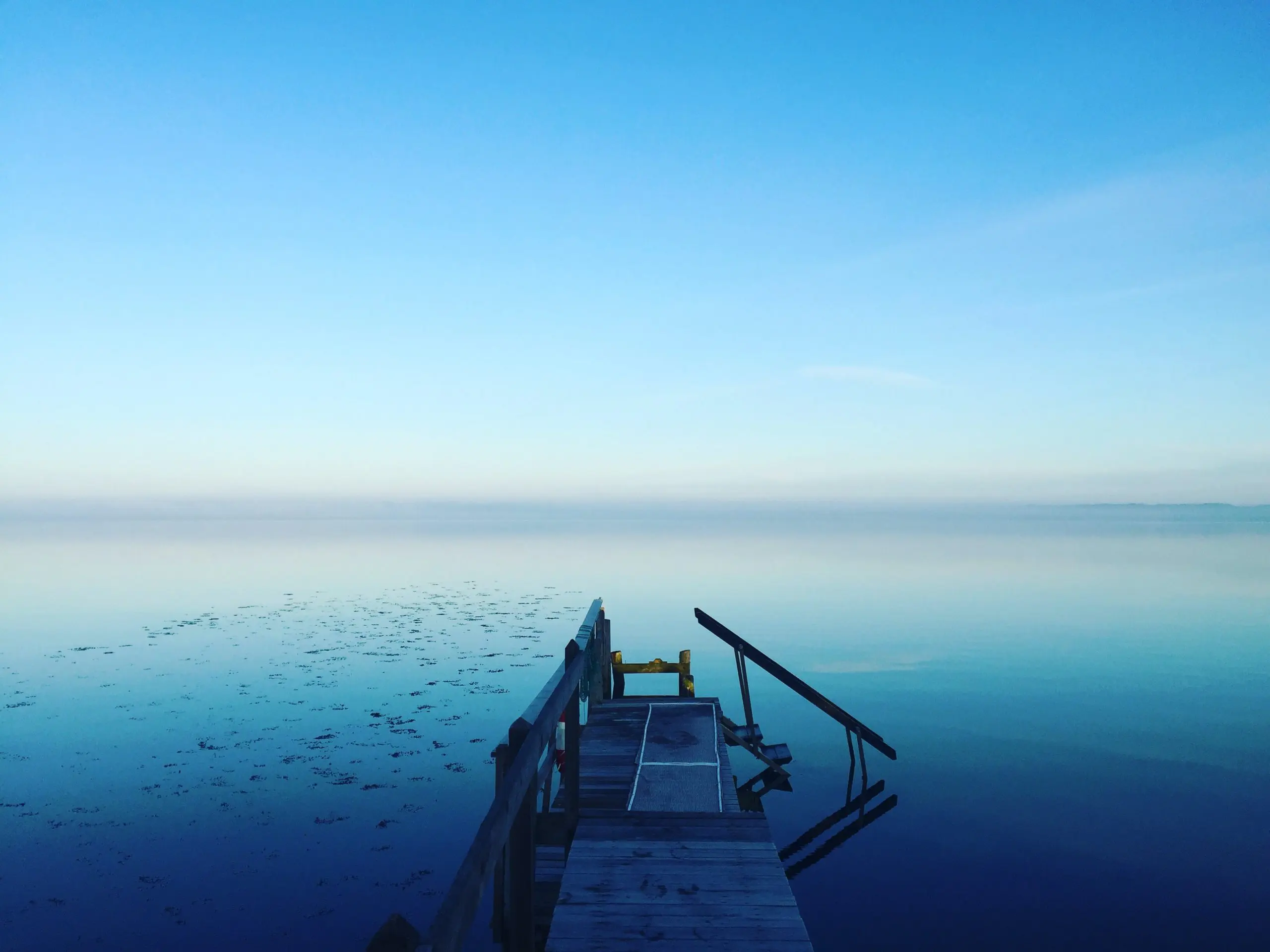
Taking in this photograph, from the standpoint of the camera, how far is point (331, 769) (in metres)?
15.9

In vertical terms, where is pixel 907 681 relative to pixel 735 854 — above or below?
below

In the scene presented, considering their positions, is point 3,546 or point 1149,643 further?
point 3,546

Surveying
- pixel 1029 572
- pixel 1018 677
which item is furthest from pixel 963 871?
pixel 1029 572

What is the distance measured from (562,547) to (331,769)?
85.4 metres

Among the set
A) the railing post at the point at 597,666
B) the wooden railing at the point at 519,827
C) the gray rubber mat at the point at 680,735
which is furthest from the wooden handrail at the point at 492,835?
the railing post at the point at 597,666

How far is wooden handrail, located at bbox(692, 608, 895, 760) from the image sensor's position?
15602mm

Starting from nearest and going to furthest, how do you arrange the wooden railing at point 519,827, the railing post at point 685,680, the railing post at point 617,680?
the wooden railing at point 519,827 → the railing post at point 685,680 → the railing post at point 617,680

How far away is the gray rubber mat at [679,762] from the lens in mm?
9914

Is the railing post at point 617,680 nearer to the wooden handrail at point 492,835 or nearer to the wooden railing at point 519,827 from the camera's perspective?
the wooden railing at point 519,827

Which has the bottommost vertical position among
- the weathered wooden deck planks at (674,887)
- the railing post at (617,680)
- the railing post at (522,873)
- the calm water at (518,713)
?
the calm water at (518,713)

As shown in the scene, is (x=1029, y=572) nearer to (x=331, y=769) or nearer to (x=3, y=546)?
(x=331, y=769)

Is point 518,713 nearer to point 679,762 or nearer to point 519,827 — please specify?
point 679,762

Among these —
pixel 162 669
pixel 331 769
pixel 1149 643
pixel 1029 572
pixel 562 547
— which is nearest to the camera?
pixel 331 769

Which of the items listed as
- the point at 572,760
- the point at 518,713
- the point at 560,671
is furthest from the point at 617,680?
the point at 572,760
